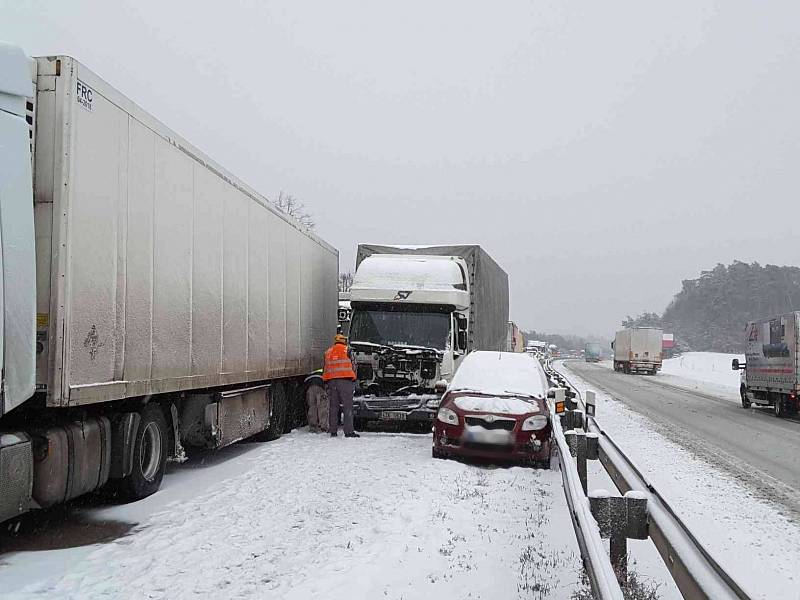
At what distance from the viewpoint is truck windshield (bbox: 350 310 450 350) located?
45.1 ft

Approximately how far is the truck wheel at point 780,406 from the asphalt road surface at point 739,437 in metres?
0.24

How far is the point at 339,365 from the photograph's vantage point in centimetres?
1234

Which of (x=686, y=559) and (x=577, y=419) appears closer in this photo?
(x=686, y=559)

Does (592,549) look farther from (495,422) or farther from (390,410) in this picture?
(390,410)

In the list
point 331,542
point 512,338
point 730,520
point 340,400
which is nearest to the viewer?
point 331,542

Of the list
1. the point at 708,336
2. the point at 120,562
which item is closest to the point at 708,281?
the point at 708,336

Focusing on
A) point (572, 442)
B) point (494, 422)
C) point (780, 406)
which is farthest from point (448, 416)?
point (780, 406)

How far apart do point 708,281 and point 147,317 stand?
5552 inches

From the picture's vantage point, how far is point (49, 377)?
5.58 metres

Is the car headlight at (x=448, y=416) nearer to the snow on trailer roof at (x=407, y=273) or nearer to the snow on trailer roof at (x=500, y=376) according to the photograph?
the snow on trailer roof at (x=500, y=376)

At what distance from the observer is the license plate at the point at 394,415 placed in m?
13.0

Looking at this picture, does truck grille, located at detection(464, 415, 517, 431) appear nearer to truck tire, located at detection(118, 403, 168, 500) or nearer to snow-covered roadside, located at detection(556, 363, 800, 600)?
snow-covered roadside, located at detection(556, 363, 800, 600)

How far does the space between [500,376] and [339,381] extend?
287 centimetres

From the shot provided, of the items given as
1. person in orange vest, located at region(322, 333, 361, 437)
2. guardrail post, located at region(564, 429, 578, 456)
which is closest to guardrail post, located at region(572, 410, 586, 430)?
guardrail post, located at region(564, 429, 578, 456)
